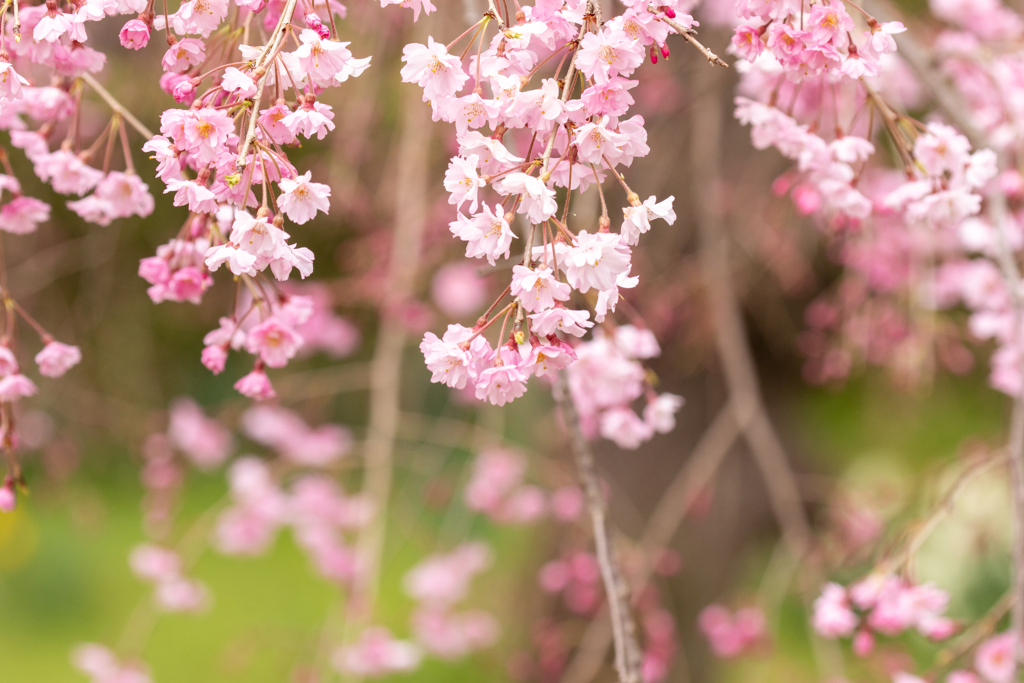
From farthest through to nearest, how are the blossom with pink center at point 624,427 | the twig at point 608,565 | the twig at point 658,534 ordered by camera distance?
the twig at point 658,534 < the blossom with pink center at point 624,427 < the twig at point 608,565

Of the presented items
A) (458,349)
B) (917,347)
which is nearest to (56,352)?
(458,349)

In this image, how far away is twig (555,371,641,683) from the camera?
0.82m

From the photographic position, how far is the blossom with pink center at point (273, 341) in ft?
2.72

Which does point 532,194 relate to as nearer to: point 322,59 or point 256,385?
point 322,59

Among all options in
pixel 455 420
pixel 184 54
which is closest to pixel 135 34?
pixel 184 54

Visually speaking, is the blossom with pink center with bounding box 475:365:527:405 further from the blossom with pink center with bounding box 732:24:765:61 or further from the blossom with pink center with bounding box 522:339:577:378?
the blossom with pink center with bounding box 732:24:765:61

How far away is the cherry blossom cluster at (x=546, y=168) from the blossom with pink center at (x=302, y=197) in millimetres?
123

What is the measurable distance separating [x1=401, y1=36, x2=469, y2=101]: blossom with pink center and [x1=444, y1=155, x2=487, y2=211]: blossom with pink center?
0.09 meters

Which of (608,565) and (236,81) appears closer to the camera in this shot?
(236,81)

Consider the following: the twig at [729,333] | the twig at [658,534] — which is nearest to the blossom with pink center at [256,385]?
the twig at [658,534]

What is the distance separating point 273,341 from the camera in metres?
0.84

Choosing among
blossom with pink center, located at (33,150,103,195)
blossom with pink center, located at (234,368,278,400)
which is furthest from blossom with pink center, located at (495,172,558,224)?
blossom with pink center, located at (33,150,103,195)

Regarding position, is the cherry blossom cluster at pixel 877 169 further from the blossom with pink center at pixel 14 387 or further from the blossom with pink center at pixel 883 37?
the blossom with pink center at pixel 14 387

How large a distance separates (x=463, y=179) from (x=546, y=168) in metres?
0.09
